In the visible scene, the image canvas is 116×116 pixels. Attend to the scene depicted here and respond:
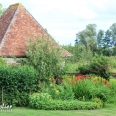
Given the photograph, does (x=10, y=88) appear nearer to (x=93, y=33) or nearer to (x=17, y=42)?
(x=17, y=42)

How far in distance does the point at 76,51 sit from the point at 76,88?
78.8 ft

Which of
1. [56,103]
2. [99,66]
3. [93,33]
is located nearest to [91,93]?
[56,103]

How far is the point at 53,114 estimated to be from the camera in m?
12.0

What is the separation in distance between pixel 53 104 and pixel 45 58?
497 cm

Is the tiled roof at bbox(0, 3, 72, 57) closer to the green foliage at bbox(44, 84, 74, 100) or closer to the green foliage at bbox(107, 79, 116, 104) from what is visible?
the green foliage at bbox(107, 79, 116, 104)

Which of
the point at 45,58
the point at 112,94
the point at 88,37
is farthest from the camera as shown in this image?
the point at 88,37

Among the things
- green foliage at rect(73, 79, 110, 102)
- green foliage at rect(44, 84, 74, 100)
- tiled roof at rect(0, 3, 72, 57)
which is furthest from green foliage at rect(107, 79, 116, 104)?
tiled roof at rect(0, 3, 72, 57)

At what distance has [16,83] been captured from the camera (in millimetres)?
14547

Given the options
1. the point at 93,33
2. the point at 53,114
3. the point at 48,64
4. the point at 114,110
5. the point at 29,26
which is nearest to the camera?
the point at 53,114

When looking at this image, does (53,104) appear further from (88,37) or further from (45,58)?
(88,37)

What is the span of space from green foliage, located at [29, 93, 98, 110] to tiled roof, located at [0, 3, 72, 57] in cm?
658

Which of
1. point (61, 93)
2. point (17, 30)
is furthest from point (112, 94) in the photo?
point (17, 30)

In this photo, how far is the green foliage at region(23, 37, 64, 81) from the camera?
18.1 m

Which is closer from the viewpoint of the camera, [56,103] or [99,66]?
[56,103]
